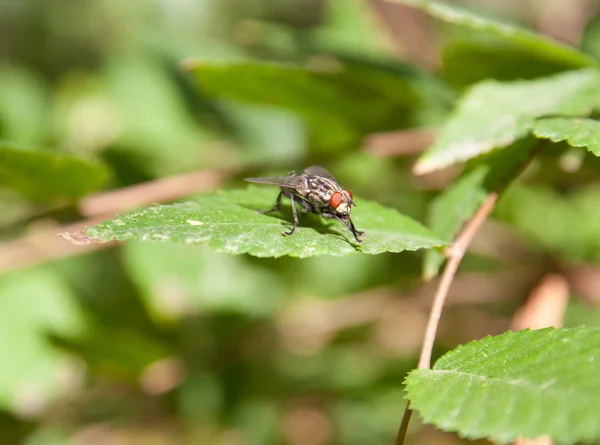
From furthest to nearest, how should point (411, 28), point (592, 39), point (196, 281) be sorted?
1. point (411, 28)
2. point (196, 281)
3. point (592, 39)

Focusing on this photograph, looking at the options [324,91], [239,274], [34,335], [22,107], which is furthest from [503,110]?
[22,107]

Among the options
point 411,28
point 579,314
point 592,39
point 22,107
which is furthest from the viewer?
point 411,28

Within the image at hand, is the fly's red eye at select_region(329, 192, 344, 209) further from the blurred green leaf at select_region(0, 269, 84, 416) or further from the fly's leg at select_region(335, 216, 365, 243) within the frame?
the blurred green leaf at select_region(0, 269, 84, 416)

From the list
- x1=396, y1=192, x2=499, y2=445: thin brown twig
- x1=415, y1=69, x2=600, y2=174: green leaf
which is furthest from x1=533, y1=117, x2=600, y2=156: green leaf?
x1=396, y1=192, x2=499, y2=445: thin brown twig

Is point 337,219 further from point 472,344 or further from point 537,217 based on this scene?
point 537,217

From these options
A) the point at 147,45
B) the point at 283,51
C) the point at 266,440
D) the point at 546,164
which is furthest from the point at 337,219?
the point at 147,45

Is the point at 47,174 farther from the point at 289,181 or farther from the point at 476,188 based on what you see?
the point at 476,188
